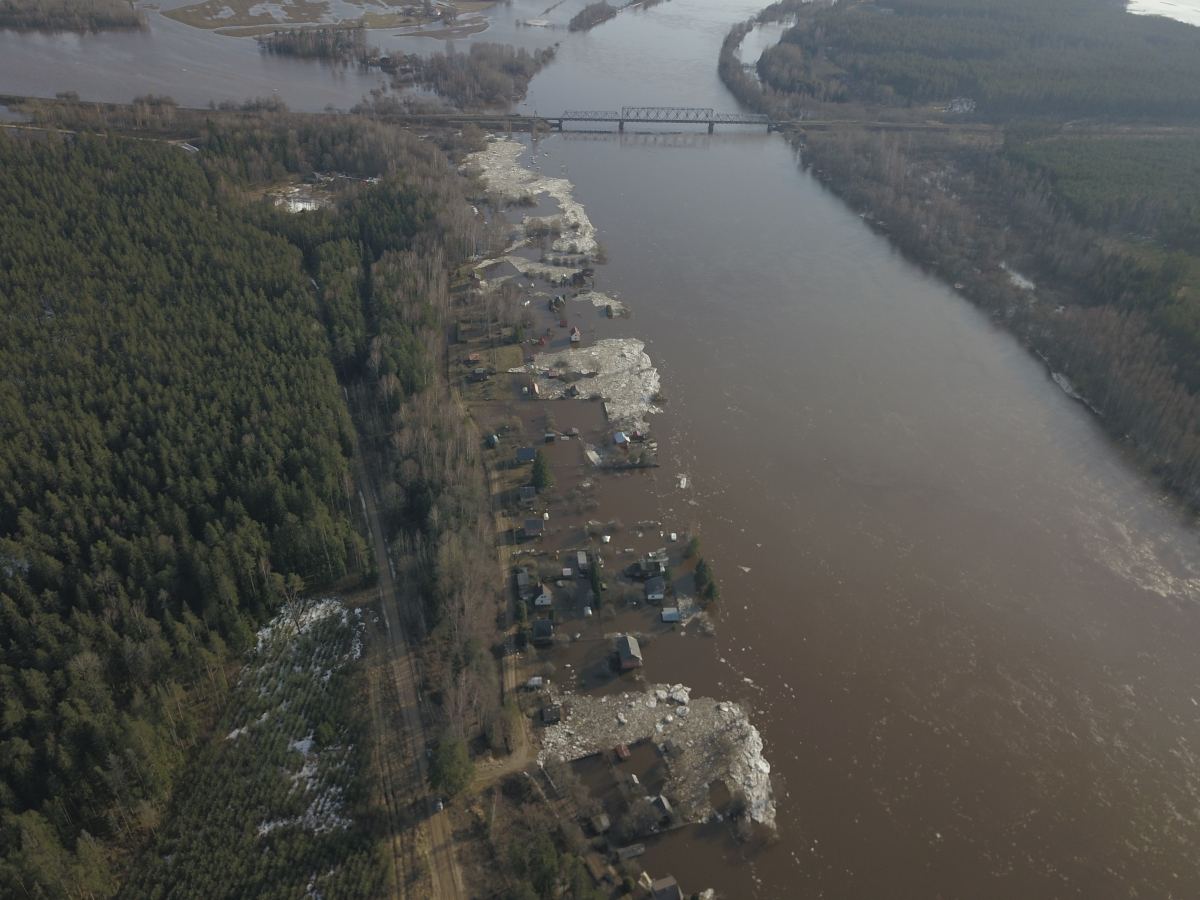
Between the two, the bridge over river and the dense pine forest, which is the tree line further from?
the dense pine forest

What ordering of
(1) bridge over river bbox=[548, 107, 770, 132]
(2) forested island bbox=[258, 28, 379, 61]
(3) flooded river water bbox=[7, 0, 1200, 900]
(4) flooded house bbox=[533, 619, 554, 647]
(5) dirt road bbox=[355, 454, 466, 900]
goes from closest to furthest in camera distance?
(5) dirt road bbox=[355, 454, 466, 900]
(3) flooded river water bbox=[7, 0, 1200, 900]
(4) flooded house bbox=[533, 619, 554, 647]
(1) bridge over river bbox=[548, 107, 770, 132]
(2) forested island bbox=[258, 28, 379, 61]

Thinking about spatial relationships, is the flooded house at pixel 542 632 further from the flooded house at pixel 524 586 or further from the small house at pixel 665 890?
the small house at pixel 665 890

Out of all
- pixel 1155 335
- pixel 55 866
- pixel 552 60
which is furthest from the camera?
pixel 552 60

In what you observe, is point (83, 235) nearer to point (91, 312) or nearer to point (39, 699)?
point (91, 312)

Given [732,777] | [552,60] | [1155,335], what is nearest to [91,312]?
[732,777]

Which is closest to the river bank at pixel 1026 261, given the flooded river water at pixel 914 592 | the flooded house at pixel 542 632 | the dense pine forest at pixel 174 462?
the flooded river water at pixel 914 592

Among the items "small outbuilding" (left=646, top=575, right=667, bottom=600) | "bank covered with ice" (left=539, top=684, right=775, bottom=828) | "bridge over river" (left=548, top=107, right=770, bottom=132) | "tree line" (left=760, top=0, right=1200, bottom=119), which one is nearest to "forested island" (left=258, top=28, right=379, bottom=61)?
"bridge over river" (left=548, top=107, right=770, bottom=132)
